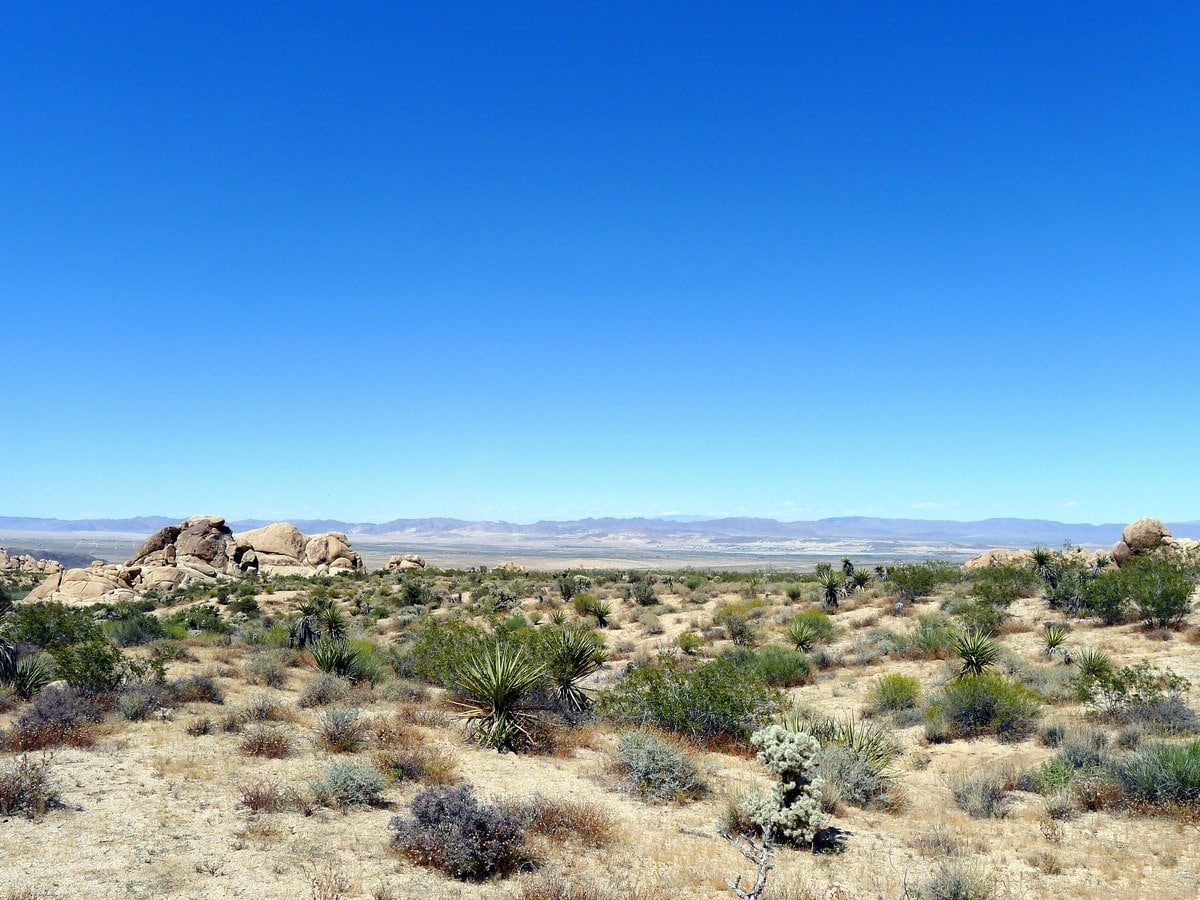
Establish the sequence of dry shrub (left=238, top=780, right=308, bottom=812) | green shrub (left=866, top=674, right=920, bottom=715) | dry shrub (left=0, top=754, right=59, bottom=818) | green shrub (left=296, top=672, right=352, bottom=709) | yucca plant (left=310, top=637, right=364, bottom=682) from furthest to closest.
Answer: yucca plant (left=310, top=637, right=364, bottom=682) < green shrub (left=866, top=674, right=920, bottom=715) < green shrub (left=296, top=672, right=352, bottom=709) < dry shrub (left=238, top=780, right=308, bottom=812) < dry shrub (left=0, top=754, right=59, bottom=818)

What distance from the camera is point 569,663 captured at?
14.0 metres

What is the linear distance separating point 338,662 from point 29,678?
560cm

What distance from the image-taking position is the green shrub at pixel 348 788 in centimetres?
865

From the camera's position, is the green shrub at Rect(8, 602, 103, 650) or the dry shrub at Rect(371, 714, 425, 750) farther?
the green shrub at Rect(8, 602, 103, 650)

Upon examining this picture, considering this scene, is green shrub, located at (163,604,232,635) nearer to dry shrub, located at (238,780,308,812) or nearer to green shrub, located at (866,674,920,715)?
dry shrub, located at (238,780,308,812)

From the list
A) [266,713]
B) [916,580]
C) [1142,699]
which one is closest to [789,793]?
[1142,699]

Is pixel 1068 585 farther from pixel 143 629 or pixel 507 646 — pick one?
pixel 143 629

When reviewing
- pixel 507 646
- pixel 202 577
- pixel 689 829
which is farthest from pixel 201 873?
pixel 202 577

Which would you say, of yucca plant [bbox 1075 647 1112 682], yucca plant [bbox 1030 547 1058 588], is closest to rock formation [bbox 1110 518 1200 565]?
yucca plant [bbox 1030 547 1058 588]

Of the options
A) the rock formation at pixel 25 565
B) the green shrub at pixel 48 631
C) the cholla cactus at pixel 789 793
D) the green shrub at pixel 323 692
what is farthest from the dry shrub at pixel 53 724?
the rock formation at pixel 25 565

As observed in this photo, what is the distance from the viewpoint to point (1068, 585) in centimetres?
2469

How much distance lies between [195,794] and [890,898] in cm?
809

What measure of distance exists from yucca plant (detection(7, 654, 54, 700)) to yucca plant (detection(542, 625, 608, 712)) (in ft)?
30.3

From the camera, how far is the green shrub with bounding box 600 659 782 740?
42.2 feet
